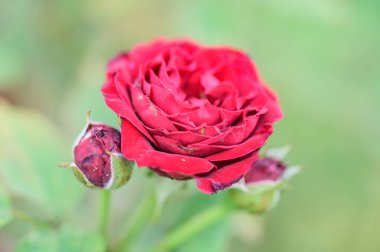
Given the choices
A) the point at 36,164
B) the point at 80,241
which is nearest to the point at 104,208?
the point at 80,241

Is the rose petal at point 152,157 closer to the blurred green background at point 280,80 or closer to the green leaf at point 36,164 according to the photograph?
the green leaf at point 36,164

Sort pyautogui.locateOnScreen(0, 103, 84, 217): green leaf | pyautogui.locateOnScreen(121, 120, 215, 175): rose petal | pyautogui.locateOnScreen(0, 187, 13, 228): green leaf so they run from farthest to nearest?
1. pyautogui.locateOnScreen(0, 103, 84, 217): green leaf
2. pyautogui.locateOnScreen(0, 187, 13, 228): green leaf
3. pyautogui.locateOnScreen(121, 120, 215, 175): rose petal

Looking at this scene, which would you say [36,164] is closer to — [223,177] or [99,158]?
[99,158]

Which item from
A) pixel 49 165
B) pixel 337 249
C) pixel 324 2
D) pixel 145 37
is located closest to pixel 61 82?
pixel 145 37

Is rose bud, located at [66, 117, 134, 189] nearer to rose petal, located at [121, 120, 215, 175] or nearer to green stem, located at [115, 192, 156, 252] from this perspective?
rose petal, located at [121, 120, 215, 175]

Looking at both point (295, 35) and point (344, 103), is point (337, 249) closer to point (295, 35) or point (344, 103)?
point (344, 103)

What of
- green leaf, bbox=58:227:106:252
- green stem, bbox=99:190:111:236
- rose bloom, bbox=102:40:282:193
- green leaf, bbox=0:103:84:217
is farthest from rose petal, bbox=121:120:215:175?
green leaf, bbox=0:103:84:217

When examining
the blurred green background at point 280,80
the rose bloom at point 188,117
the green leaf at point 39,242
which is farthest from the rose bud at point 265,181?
the blurred green background at point 280,80
